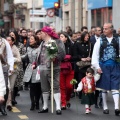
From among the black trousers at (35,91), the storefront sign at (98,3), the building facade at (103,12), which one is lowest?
the black trousers at (35,91)

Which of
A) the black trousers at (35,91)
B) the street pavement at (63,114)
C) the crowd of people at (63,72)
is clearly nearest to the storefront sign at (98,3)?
the street pavement at (63,114)

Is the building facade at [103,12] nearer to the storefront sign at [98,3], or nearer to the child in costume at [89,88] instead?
the storefront sign at [98,3]

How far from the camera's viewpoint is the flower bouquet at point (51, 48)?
43.2ft

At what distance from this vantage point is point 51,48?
13.2 meters

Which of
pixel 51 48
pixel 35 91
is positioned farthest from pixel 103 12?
pixel 51 48

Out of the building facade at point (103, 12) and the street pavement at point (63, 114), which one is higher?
the building facade at point (103, 12)

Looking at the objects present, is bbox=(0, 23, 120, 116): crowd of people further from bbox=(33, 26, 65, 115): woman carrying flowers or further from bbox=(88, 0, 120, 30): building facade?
bbox=(88, 0, 120, 30): building facade

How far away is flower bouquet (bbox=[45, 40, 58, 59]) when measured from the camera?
13.2 m

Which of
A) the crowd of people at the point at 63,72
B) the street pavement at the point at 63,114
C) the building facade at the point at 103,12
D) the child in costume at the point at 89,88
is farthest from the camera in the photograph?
the building facade at the point at 103,12

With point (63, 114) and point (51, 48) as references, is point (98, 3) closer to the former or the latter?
point (63, 114)

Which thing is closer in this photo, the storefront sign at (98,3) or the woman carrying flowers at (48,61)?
the woman carrying flowers at (48,61)

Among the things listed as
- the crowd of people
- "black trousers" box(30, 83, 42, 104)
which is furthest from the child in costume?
"black trousers" box(30, 83, 42, 104)

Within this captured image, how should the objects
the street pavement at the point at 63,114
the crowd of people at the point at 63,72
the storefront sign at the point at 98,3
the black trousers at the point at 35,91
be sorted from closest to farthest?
the street pavement at the point at 63,114 < the crowd of people at the point at 63,72 < the black trousers at the point at 35,91 < the storefront sign at the point at 98,3

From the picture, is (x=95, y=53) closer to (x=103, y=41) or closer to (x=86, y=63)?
(x=103, y=41)
